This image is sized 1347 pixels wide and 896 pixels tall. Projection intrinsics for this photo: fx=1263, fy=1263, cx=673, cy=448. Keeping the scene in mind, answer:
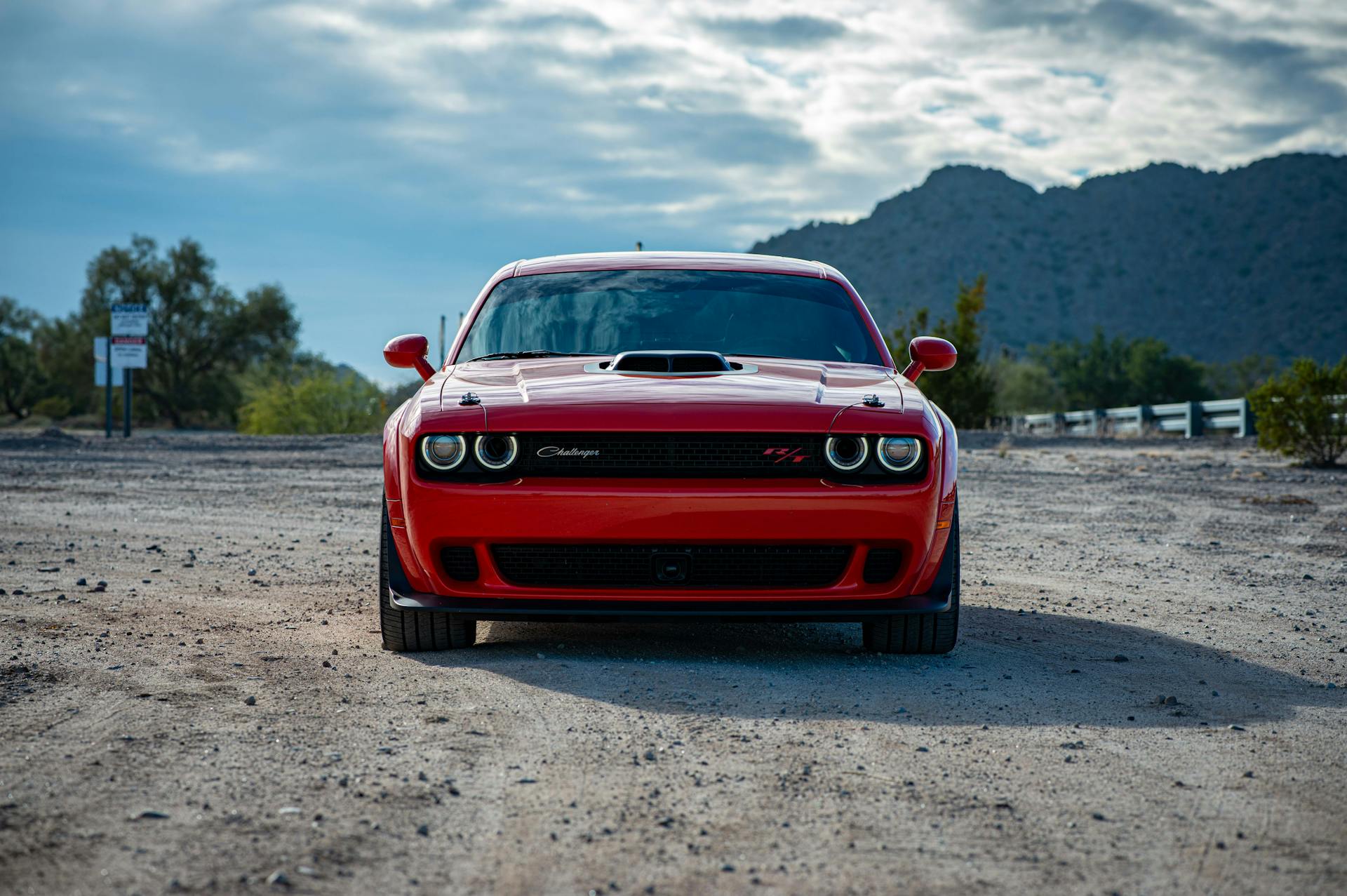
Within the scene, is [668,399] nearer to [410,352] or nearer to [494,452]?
[494,452]

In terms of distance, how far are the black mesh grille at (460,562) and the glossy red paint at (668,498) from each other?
3 centimetres

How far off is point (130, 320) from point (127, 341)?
0.51m

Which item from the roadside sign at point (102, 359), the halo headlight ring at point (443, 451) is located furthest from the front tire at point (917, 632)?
the roadside sign at point (102, 359)

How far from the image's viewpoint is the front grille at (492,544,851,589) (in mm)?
4230

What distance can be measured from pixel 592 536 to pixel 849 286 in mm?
2249

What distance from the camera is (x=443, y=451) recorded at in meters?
4.27

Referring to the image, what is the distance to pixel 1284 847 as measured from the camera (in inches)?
A: 105

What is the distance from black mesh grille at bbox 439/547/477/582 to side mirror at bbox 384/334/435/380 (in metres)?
1.39

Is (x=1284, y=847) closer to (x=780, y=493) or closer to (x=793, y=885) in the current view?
(x=793, y=885)

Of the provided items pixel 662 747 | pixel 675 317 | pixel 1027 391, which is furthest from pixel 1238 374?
pixel 662 747

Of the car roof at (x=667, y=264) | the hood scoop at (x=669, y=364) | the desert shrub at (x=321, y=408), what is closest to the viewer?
the hood scoop at (x=669, y=364)


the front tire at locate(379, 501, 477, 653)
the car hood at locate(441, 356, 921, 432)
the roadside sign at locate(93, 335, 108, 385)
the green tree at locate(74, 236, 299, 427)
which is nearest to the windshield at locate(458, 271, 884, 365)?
the car hood at locate(441, 356, 921, 432)

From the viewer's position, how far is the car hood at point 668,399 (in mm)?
4180

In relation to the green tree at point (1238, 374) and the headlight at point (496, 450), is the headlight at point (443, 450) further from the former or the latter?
the green tree at point (1238, 374)
